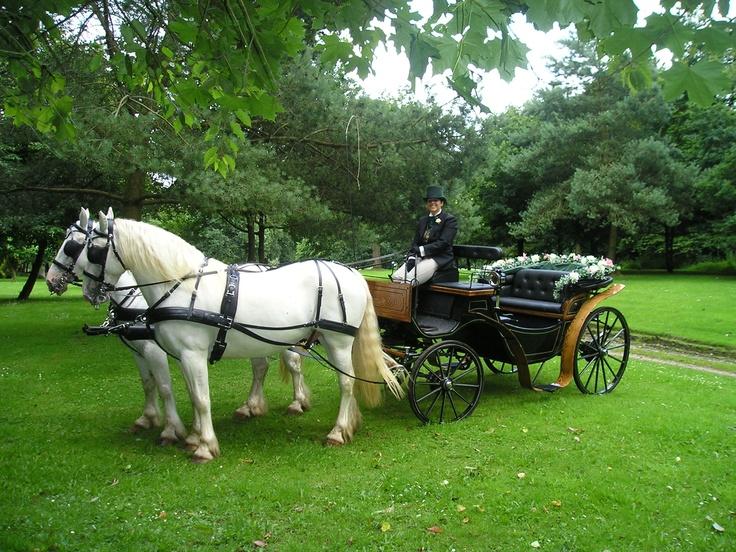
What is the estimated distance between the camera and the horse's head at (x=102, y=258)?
4473 mm

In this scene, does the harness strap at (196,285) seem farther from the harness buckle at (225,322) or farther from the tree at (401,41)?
the tree at (401,41)

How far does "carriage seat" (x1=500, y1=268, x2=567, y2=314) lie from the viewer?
6764 millimetres

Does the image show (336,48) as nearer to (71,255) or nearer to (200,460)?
(71,255)

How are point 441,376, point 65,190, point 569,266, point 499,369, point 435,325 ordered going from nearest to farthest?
point 441,376
point 435,325
point 569,266
point 499,369
point 65,190

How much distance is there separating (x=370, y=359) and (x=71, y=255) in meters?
2.71

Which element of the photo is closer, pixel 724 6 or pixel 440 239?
pixel 724 6

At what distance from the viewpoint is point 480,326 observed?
6.23 metres

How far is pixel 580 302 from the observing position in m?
6.97

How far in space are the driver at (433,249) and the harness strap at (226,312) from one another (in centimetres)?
186

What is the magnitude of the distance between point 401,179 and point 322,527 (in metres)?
6.85

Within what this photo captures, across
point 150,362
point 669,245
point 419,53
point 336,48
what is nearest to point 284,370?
point 150,362

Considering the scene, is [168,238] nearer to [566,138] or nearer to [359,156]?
[359,156]

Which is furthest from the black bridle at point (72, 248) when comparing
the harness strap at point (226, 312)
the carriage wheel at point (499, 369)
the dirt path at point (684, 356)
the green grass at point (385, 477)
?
the dirt path at point (684, 356)

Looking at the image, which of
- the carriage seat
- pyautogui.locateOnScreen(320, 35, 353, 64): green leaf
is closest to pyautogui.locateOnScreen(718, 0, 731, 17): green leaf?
pyautogui.locateOnScreen(320, 35, 353, 64): green leaf
